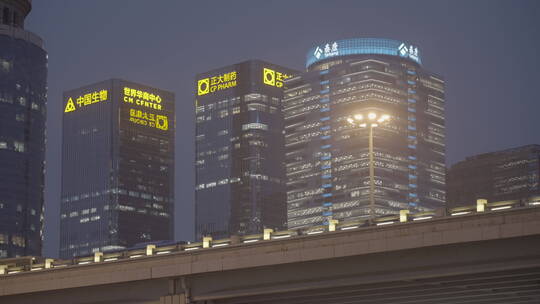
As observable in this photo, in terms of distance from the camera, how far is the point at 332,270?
5809cm

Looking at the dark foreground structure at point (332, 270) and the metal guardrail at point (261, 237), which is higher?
the metal guardrail at point (261, 237)

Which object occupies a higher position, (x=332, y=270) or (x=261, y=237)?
(x=261, y=237)

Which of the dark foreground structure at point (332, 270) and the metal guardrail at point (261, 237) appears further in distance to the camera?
the metal guardrail at point (261, 237)

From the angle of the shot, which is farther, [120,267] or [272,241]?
[120,267]

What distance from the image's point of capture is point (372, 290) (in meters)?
59.1

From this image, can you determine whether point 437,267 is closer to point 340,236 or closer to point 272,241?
point 340,236

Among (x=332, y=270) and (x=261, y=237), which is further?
(x=261, y=237)

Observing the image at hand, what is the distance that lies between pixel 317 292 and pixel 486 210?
12.0m

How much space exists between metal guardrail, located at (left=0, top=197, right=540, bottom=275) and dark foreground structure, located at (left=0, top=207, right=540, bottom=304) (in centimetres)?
15

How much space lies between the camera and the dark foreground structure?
169 feet

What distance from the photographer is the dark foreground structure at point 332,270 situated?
51.5 m

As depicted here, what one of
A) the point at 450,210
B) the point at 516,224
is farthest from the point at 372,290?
the point at 516,224

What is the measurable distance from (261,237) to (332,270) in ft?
20.8

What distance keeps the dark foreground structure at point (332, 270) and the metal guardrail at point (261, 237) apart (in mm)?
148
